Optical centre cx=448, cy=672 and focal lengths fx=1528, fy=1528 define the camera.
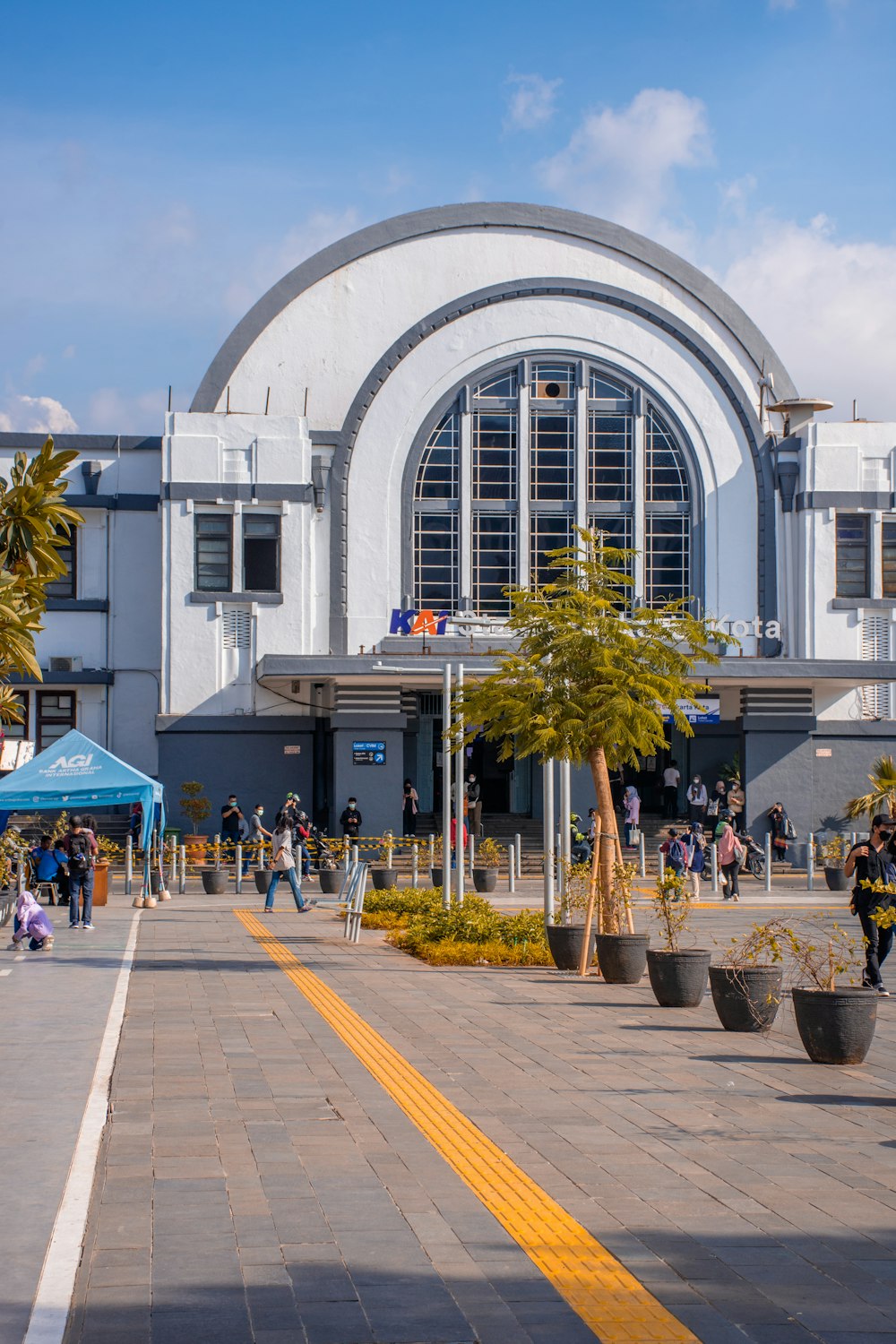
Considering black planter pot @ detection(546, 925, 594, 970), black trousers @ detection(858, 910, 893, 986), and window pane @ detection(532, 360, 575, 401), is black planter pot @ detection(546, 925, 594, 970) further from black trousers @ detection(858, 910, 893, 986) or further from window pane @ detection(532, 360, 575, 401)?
window pane @ detection(532, 360, 575, 401)

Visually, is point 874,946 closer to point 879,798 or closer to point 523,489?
point 879,798

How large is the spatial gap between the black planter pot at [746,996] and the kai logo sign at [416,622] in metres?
25.3

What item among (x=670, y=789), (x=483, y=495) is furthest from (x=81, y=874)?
(x=670, y=789)

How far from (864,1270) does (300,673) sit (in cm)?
3138

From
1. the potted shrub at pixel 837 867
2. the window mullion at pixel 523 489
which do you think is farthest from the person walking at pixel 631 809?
the window mullion at pixel 523 489

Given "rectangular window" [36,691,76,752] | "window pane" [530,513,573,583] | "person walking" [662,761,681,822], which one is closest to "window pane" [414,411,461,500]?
"window pane" [530,513,573,583]

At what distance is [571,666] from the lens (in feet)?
58.8

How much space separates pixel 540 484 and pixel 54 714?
14.3m

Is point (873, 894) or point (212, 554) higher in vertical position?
point (212, 554)

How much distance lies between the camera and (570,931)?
687 inches

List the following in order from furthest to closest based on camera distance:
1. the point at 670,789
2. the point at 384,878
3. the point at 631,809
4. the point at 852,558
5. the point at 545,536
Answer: the point at 670,789 < the point at 852,558 < the point at 545,536 < the point at 631,809 < the point at 384,878

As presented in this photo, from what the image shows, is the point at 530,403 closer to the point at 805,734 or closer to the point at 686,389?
the point at 686,389

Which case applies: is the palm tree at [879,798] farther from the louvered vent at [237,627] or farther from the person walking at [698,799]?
the louvered vent at [237,627]

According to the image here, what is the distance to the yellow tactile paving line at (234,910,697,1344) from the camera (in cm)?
554
